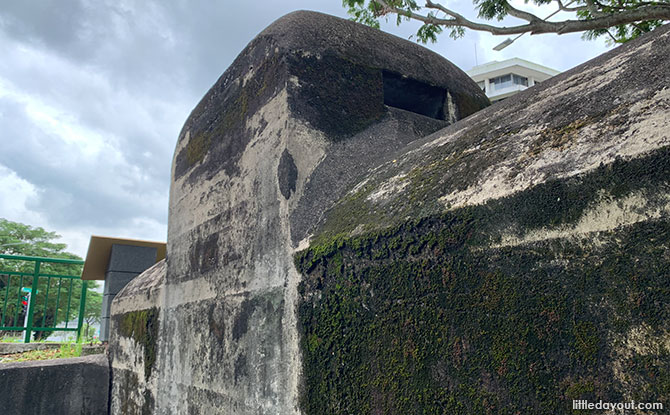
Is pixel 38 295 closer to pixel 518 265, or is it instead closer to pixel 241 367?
pixel 241 367

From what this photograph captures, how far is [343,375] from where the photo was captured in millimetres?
1903

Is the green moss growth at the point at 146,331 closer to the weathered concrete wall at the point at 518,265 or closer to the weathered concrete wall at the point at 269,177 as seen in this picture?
the weathered concrete wall at the point at 269,177

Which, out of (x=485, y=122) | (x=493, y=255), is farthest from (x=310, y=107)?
(x=493, y=255)

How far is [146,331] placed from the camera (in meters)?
4.04

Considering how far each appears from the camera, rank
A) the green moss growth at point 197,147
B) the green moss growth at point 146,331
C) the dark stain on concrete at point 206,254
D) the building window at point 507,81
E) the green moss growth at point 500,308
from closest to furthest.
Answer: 1. the green moss growth at point 500,308
2. the dark stain on concrete at point 206,254
3. the green moss growth at point 197,147
4. the green moss growth at point 146,331
5. the building window at point 507,81

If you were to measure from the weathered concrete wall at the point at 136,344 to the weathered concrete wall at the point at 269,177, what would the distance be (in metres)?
0.08

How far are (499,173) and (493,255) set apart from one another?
266 millimetres

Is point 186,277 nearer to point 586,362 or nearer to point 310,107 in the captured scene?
point 310,107

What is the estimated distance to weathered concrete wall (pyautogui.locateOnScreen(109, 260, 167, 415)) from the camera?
3846mm

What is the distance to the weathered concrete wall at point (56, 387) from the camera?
4.31m

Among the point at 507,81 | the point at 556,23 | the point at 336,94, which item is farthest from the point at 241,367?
the point at 507,81

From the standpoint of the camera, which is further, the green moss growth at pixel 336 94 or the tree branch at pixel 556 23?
the tree branch at pixel 556 23

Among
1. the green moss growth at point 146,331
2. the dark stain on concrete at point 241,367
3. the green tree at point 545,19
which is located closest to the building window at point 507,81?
the green tree at point 545,19

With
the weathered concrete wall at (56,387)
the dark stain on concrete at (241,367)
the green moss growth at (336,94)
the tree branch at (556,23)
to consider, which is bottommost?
the weathered concrete wall at (56,387)
